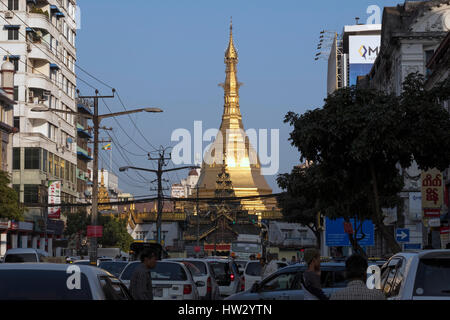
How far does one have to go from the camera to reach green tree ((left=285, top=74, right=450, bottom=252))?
2217 centimetres

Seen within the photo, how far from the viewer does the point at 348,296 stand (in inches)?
341

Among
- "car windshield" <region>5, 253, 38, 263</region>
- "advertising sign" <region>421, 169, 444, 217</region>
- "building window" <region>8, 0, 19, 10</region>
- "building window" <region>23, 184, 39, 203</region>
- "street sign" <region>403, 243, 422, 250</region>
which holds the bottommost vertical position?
"car windshield" <region>5, 253, 38, 263</region>

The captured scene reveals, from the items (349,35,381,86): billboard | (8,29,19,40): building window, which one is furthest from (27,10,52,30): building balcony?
(349,35,381,86): billboard

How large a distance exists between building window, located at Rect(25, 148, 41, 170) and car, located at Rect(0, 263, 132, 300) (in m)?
67.2

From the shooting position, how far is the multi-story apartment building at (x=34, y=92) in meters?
74.8

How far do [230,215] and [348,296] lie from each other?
101413 mm

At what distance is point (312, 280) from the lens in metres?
11.5

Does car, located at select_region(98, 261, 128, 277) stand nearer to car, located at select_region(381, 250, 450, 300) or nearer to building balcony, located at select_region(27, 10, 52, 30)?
car, located at select_region(381, 250, 450, 300)

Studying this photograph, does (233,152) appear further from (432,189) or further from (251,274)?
(432,189)

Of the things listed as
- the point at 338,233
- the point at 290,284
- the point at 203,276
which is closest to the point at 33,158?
the point at 338,233

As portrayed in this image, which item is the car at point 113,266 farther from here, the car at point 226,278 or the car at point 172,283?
the car at point 172,283

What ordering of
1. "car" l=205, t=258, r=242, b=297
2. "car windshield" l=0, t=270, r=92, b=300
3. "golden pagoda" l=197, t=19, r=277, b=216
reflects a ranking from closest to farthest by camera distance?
"car windshield" l=0, t=270, r=92, b=300 < "car" l=205, t=258, r=242, b=297 < "golden pagoda" l=197, t=19, r=277, b=216

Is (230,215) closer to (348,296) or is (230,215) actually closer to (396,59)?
(396,59)

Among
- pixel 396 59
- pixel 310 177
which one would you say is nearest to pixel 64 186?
pixel 396 59
